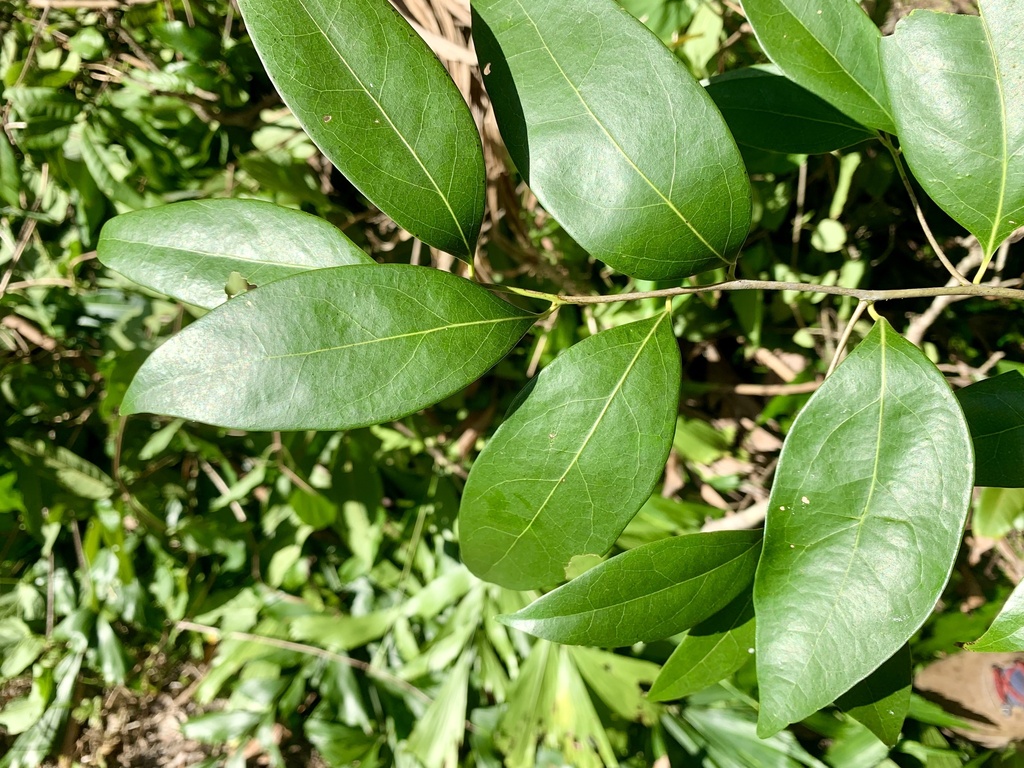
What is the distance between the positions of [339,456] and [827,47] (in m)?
1.02

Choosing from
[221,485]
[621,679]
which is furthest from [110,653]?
[621,679]

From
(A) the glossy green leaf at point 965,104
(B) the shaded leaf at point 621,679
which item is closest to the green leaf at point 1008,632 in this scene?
(A) the glossy green leaf at point 965,104

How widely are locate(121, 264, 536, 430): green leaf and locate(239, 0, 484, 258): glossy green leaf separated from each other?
7cm

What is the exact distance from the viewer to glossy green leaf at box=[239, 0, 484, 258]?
45 cm

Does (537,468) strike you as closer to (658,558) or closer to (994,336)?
A: (658,558)

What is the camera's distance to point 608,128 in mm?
488

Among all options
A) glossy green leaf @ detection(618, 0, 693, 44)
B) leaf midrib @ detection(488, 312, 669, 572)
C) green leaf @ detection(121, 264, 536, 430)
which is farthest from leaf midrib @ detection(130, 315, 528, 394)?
glossy green leaf @ detection(618, 0, 693, 44)

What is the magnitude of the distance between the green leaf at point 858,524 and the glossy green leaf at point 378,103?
32 centimetres

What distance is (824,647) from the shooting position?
0.45m

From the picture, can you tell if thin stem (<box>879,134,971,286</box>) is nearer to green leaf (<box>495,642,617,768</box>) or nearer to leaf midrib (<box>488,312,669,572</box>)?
leaf midrib (<box>488,312,669,572</box>)

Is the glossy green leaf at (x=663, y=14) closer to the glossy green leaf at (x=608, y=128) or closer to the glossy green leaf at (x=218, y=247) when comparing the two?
the glossy green leaf at (x=608, y=128)

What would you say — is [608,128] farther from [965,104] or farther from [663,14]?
[663,14]

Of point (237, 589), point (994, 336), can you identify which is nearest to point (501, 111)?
point (994, 336)

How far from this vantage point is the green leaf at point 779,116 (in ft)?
2.02
